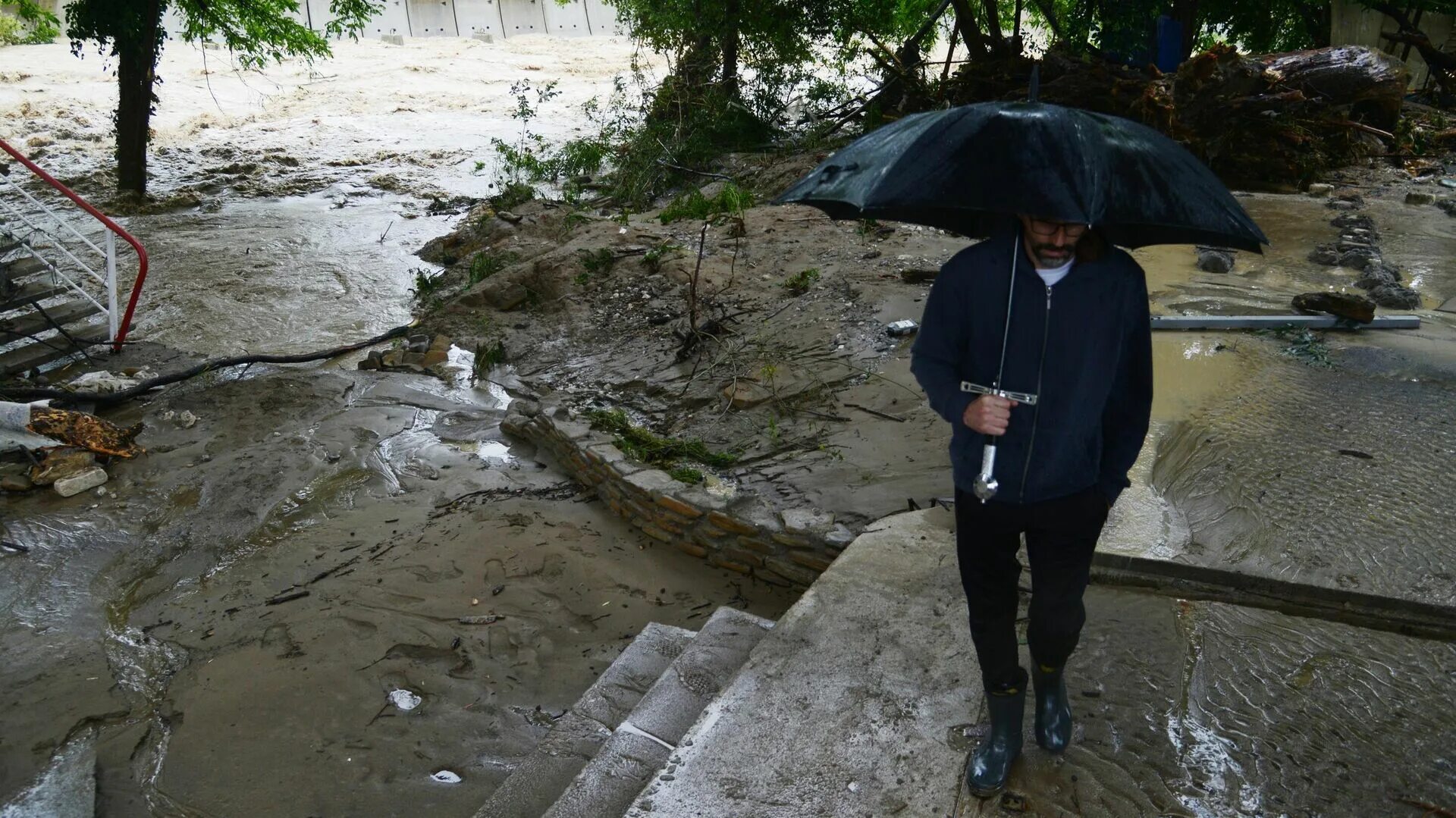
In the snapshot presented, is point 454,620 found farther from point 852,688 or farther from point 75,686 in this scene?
point 852,688

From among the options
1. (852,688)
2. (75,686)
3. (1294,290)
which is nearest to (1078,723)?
(852,688)

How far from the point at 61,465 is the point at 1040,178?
656 centimetres

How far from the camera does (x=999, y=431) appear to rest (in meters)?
2.20

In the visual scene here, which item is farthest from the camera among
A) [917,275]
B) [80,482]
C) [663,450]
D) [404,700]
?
[917,275]

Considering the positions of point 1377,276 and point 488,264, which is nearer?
point 1377,276

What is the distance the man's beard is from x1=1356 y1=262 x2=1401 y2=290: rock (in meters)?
5.62

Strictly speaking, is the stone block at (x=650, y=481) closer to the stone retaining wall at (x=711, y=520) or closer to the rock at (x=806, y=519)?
the stone retaining wall at (x=711, y=520)

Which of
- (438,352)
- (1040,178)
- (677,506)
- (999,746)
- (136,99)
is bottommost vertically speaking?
(677,506)

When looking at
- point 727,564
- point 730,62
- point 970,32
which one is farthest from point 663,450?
point 730,62

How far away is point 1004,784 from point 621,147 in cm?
1282

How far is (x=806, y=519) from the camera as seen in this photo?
15.2 ft

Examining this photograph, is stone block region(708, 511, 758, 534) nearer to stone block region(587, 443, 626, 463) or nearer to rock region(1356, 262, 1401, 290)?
stone block region(587, 443, 626, 463)

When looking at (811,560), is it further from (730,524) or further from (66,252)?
(66,252)

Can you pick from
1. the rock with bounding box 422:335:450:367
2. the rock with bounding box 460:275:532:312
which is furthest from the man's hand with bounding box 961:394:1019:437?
the rock with bounding box 460:275:532:312
